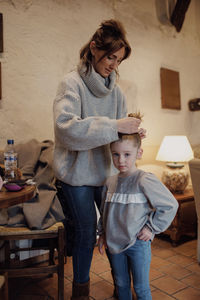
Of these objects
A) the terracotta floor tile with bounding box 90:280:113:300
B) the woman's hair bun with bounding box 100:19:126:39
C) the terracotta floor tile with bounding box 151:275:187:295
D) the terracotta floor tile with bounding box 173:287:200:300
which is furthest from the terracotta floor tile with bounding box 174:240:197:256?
the woman's hair bun with bounding box 100:19:126:39

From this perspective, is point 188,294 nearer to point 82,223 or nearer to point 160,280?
point 160,280

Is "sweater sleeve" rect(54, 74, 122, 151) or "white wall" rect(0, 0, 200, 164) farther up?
"white wall" rect(0, 0, 200, 164)

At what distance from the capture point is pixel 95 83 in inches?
57.8

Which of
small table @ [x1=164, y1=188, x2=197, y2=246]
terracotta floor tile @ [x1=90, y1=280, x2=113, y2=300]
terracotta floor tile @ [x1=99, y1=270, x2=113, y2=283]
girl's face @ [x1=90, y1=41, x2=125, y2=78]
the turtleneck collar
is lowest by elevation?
terracotta floor tile @ [x1=90, y1=280, x2=113, y2=300]

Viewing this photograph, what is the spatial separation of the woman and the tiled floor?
38 cm

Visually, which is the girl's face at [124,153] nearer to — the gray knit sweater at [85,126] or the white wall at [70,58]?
the gray knit sweater at [85,126]

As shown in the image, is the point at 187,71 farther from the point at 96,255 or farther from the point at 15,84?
the point at 96,255

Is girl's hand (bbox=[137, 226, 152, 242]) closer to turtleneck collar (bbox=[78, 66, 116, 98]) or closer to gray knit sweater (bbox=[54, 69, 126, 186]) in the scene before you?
gray knit sweater (bbox=[54, 69, 126, 186])

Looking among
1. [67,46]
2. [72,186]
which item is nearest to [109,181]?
[72,186]

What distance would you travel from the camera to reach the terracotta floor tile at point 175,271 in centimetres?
211

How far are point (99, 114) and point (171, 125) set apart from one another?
2322 millimetres

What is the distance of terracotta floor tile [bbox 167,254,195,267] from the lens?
2.32 m

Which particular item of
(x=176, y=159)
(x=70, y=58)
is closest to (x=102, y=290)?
(x=176, y=159)

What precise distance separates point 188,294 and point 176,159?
1441 mm
